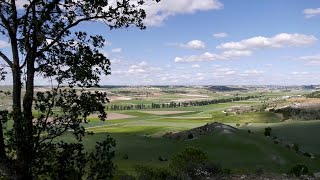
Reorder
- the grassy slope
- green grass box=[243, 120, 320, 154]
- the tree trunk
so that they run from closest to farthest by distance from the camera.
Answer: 1. the tree trunk
2. the grassy slope
3. green grass box=[243, 120, 320, 154]

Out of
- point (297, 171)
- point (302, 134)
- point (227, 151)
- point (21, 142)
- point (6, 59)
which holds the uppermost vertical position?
point (6, 59)

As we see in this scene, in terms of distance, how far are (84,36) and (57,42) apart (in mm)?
1058

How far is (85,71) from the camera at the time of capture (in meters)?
14.4

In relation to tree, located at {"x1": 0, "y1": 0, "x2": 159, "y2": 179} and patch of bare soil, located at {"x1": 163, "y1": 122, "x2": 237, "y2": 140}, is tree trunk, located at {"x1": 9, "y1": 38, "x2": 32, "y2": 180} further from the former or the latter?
patch of bare soil, located at {"x1": 163, "y1": 122, "x2": 237, "y2": 140}

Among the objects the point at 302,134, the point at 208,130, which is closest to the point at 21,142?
the point at 208,130

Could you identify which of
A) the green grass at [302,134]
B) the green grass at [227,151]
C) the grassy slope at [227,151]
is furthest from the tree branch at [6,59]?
the green grass at [302,134]

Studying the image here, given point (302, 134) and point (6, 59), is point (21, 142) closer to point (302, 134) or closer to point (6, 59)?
point (6, 59)

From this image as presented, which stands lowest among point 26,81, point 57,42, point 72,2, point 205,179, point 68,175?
point 205,179

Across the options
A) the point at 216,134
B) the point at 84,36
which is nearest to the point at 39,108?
the point at 84,36

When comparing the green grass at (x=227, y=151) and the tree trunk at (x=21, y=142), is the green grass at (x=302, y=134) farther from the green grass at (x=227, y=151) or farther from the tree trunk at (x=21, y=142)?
the tree trunk at (x=21, y=142)

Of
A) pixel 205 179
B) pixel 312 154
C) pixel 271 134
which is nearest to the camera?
pixel 205 179

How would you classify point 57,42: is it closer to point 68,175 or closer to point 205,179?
point 68,175

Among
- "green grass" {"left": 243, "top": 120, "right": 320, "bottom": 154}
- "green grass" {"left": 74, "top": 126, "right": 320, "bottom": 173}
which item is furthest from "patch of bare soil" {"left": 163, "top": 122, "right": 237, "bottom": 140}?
"green grass" {"left": 243, "top": 120, "right": 320, "bottom": 154}

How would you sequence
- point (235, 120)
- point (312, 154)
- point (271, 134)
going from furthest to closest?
point (235, 120)
point (271, 134)
point (312, 154)
